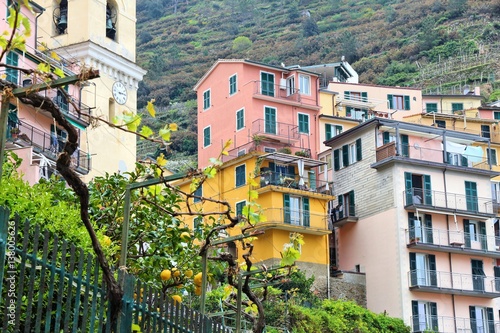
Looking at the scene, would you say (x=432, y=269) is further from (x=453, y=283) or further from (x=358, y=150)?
(x=358, y=150)

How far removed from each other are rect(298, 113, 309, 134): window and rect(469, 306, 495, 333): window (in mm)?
15156

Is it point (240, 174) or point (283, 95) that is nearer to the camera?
point (240, 174)

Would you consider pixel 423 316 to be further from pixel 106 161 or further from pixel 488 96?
pixel 488 96

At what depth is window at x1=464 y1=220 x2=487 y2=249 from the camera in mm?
58156

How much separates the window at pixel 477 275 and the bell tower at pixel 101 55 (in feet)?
66.3

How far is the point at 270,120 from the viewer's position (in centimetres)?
6162

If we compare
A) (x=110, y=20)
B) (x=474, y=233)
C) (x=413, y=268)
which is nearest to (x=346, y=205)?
(x=413, y=268)

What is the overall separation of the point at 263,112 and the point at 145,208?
45153mm

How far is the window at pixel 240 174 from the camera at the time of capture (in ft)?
188

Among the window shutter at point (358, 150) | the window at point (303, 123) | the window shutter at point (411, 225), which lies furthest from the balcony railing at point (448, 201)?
the window at point (303, 123)

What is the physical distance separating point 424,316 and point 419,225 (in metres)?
4.99

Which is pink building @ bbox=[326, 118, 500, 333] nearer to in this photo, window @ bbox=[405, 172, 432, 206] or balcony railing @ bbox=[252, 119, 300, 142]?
window @ bbox=[405, 172, 432, 206]

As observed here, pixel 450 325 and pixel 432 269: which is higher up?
pixel 432 269

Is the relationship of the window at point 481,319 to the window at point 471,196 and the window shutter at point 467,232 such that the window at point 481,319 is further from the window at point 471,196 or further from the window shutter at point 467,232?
the window at point 471,196
